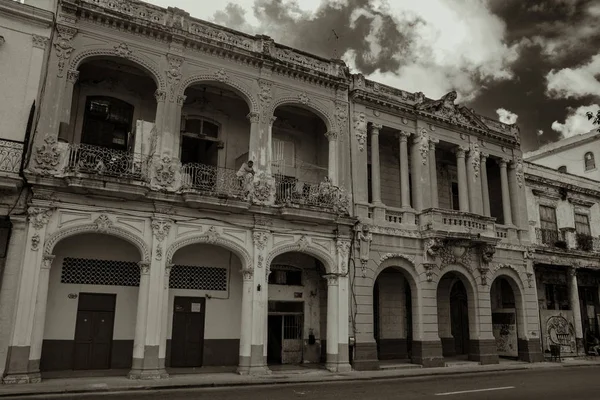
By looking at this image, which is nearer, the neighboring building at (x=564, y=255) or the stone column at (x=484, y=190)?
the stone column at (x=484, y=190)

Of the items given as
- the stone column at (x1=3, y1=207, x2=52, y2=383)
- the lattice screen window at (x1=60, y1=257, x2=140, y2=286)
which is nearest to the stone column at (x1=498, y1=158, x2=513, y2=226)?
the lattice screen window at (x1=60, y1=257, x2=140, y2=286)

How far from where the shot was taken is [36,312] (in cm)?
1256

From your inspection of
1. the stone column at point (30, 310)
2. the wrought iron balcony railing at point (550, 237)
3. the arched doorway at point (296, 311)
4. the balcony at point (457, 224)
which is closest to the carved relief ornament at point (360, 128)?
the balcony at point (457, 224)

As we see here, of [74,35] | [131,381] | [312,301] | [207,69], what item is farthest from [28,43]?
[312,301]

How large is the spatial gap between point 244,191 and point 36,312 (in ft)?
22.0

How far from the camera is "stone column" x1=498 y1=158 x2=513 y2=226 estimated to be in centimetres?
2244

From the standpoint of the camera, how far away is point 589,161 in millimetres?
32875

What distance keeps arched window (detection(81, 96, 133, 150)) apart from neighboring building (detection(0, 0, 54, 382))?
2442 millimetres

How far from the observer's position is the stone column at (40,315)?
12359mm

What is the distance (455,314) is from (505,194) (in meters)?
5.94

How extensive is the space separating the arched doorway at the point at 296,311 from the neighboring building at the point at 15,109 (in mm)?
8554

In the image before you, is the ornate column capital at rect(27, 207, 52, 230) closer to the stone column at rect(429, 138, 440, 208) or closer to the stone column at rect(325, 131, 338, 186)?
the stone column at rect(325, 131, 338, 186)

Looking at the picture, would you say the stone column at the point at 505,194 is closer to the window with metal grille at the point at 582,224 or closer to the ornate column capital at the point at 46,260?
the window with metal grille at the point at 582,224

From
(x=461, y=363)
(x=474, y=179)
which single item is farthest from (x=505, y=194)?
(x=461, y=363)
